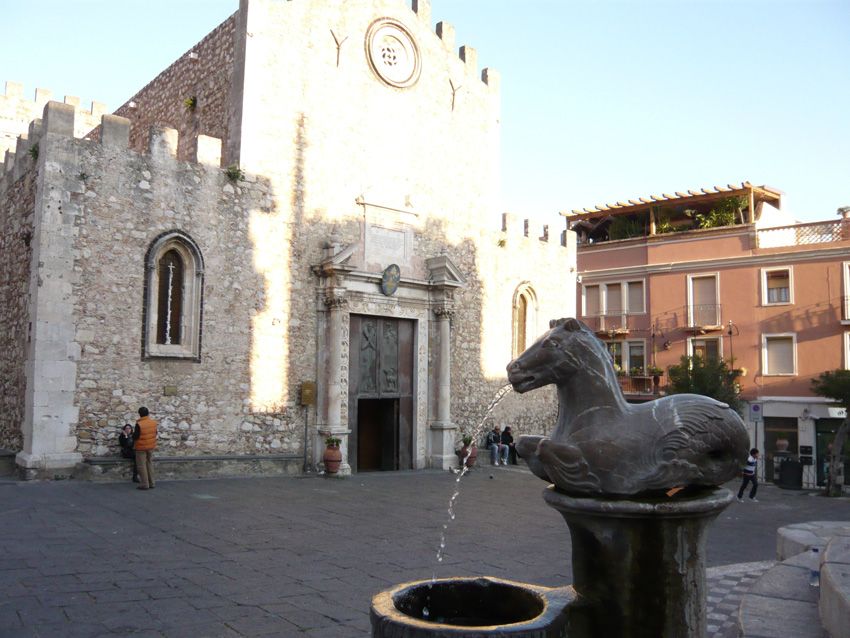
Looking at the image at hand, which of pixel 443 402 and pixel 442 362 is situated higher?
pixel 442 362

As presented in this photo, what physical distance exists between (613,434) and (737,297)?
26.1 m

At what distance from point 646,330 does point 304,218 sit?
58.9ft

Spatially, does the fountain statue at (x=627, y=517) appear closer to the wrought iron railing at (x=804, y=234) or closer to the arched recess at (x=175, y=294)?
the arched recess at (x=175, y=294)

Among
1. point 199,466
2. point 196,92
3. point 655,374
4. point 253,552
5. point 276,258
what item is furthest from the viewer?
point 655,374

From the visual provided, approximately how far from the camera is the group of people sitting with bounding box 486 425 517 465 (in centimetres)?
1938

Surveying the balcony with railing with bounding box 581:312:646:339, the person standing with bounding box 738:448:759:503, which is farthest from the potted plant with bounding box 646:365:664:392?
the person standing with bounding box 738:448:759:503

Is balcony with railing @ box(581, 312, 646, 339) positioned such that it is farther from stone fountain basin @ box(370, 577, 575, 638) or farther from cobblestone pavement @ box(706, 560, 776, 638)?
stone fountain basin @ box(370, 577, 575, 638)

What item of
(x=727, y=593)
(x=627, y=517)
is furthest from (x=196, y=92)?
(x=627, y=517)

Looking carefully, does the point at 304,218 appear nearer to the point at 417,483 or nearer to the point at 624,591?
the point at 417,483

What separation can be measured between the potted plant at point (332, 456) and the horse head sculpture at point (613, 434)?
11.8 meters

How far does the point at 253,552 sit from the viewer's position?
749 centimetres

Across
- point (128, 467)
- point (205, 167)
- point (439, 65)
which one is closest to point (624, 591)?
point (128, 467)

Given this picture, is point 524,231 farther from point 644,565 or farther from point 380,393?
point 644,565

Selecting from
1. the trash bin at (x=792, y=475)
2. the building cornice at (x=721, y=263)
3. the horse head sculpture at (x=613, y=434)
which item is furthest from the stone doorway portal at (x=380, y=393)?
the building cornice at (x=721, y=263)
